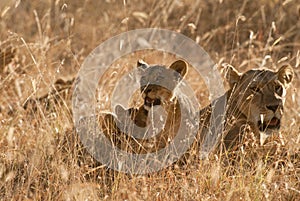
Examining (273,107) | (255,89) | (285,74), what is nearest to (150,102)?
(255,89)

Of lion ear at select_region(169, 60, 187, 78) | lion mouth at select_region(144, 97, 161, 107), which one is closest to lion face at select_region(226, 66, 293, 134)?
lion ear at select_region(169, 60, 187, 78)

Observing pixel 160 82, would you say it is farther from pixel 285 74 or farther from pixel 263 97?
pixel 285 74

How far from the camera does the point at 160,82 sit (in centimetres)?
561

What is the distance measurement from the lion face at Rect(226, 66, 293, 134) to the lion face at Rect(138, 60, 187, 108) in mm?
476

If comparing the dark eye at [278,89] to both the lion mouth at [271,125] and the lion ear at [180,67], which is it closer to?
the lion mouth at [271,125]

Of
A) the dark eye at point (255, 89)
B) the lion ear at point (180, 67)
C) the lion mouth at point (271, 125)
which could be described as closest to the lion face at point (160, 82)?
the lion ear at point (180, 67)

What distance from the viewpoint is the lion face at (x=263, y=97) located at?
5.47 m

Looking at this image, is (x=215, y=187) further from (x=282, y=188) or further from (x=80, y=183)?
(x=80, y=183)

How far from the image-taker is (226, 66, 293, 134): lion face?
215 inches

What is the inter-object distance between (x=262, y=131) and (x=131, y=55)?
10.1 feet

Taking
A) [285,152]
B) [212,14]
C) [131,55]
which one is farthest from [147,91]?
[212,14]

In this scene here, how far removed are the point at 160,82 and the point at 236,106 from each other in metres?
0.63

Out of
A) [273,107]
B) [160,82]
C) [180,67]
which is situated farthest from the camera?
[180,67]

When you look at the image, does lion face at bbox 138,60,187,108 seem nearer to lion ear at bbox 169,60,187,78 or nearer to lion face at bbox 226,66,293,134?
lion ear at bbox 169,60,187,78
